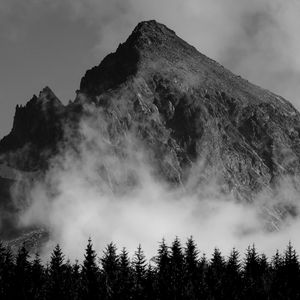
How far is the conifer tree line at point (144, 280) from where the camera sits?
362 ft

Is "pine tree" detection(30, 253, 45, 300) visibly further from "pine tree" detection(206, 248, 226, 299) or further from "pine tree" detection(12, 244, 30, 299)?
"pine tree" detection(206, 248, 226, 299)

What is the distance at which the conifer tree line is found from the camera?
110m

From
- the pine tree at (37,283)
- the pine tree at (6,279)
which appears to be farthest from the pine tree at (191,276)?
the pine tree at (6,279)

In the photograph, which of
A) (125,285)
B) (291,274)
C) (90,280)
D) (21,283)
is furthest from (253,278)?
(21,283)

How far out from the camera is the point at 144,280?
115 meters

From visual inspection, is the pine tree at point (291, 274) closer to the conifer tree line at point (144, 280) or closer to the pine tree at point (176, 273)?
the conifer tree line at point (144, 280)

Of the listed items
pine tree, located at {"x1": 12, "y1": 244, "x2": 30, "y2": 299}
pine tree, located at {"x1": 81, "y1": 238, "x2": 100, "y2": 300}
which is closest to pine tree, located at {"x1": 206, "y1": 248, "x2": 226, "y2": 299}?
pine tree, located at {"x1": 81, "y1": 238, "x2": 100, "y2": 300}

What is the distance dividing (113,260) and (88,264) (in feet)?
21.2

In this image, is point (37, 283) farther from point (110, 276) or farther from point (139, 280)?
point (139, 280)

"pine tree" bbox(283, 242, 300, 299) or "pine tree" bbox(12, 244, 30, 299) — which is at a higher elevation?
"pine tree" bbox(283, 242, 300, 299)

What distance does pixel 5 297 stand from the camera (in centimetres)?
11369

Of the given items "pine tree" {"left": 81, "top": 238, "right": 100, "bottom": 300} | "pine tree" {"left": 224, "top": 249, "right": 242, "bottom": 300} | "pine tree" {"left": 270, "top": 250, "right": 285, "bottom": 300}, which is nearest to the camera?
"pine tree" {"left": 81, "top": 238, "right": 100, "bottom": 300}

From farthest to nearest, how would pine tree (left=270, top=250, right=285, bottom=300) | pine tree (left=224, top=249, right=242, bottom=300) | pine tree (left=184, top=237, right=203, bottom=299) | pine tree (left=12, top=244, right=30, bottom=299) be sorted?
pine tree (left=270, top=250, right=285, bottom=300), pine tree (left=224, top=249, right=242, bottom=300), pine tree (left=12, top=244, right=30, bottom=299), pine tree (left=184, top=237, right=203, bottom=299)

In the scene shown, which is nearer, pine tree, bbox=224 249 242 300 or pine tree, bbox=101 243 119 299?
pine tree, bbox=101 243 119 299
